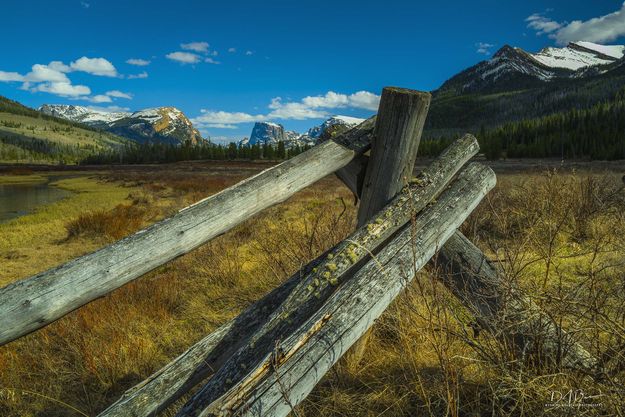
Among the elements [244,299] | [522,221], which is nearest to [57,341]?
[244,299]

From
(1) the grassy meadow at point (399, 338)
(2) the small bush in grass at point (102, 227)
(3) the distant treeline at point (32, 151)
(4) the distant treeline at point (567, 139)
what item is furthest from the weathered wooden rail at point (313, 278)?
(3) the distant treeline at point (32, 151)

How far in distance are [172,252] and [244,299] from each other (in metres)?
3.54

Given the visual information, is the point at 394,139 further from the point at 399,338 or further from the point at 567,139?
the point at 567,139

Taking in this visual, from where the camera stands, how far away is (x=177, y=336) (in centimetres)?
440

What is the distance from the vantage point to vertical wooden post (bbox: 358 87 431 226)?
2490 mm

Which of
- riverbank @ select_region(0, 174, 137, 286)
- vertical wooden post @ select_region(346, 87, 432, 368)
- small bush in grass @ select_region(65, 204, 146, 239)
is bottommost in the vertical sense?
riverbank @ select_region(0, 174, 137, 286)

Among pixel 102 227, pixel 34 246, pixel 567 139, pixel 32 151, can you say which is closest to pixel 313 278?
pixel 102 227

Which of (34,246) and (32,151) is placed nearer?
(34,246)

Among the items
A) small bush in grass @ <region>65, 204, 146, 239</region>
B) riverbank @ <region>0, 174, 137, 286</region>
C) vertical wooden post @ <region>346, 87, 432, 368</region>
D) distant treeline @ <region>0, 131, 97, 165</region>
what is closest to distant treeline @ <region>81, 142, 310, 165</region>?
distant treeline @ <region>0, 131, 97, 165</region>

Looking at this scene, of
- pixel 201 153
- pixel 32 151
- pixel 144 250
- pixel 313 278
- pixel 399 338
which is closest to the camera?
pixel 144 250

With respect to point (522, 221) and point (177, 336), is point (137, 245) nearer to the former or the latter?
point (177, 336)

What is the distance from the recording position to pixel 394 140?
8.32 ft

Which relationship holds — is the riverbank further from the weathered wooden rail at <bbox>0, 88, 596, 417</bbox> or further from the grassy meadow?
the weathered wooden rail at <bbox>0, 88, 596, 417</bbox>

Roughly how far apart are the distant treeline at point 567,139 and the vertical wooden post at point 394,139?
2387 inches
